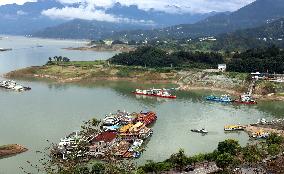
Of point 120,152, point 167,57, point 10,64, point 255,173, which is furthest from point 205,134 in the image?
point 10,64

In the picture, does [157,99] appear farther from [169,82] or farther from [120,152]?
[120,152]

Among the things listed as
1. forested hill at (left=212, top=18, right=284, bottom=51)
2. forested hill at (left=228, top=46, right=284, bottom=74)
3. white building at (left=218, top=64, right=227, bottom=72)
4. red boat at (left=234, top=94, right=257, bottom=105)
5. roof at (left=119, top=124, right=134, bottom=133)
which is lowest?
roof at (left=119, top=124, right=134, bottom=133)

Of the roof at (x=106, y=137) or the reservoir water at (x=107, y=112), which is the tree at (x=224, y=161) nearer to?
the reservoir water at (x=107, y=112)

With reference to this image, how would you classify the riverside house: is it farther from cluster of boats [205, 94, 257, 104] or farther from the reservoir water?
cluster of boats [205, 94, 257, 104]

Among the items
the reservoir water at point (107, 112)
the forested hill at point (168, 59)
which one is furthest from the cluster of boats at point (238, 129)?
the forested hill at point (168, 59)

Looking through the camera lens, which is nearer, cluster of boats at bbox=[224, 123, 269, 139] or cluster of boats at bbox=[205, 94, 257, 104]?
cluster of boats at bbox=[224, 123, 269, 139]

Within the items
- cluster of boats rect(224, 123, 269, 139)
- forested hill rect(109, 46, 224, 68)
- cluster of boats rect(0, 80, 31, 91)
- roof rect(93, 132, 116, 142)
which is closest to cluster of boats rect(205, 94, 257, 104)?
cluster of boats rect(224, 123, 269, 139)
